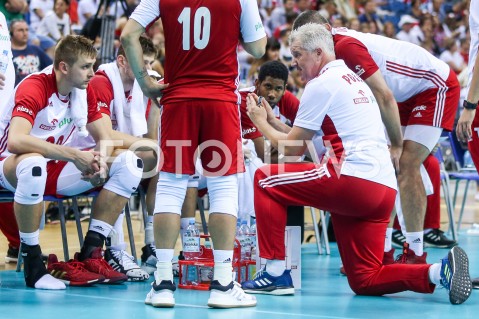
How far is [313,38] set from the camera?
198 inches

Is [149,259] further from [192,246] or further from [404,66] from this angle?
[404,66]

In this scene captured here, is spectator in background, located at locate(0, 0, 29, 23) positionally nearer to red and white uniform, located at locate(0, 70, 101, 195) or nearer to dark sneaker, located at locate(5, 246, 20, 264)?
dark sneaker, located at locate(5, 246, 20, 264)

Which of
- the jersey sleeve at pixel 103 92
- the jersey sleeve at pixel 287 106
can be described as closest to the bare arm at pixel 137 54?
the jersey sleeve at pixel 103 92

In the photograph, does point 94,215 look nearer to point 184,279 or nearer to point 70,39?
point 184,279

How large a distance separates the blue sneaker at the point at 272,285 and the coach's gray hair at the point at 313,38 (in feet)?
4.09

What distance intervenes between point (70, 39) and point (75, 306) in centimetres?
172

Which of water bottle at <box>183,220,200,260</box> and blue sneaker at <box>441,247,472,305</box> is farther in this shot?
water bottle at <box>183,220,200,260</box>

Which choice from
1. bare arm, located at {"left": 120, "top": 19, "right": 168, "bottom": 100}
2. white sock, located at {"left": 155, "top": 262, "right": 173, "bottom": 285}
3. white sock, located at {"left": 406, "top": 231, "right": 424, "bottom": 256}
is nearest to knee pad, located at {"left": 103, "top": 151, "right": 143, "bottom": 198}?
bare arm, located at {"left": 120, "top": 19, "right": 168, "bottom": 100}

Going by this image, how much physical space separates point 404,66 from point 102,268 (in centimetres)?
239

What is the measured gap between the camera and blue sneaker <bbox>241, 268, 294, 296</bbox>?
16.9ft

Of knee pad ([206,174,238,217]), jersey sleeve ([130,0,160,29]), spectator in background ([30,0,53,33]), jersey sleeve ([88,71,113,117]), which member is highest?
spectator in background ([30,0,53,33])

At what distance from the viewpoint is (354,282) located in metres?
5.13

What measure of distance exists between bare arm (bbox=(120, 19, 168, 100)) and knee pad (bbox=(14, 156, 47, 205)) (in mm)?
801

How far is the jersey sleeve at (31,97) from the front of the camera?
5352 mm
